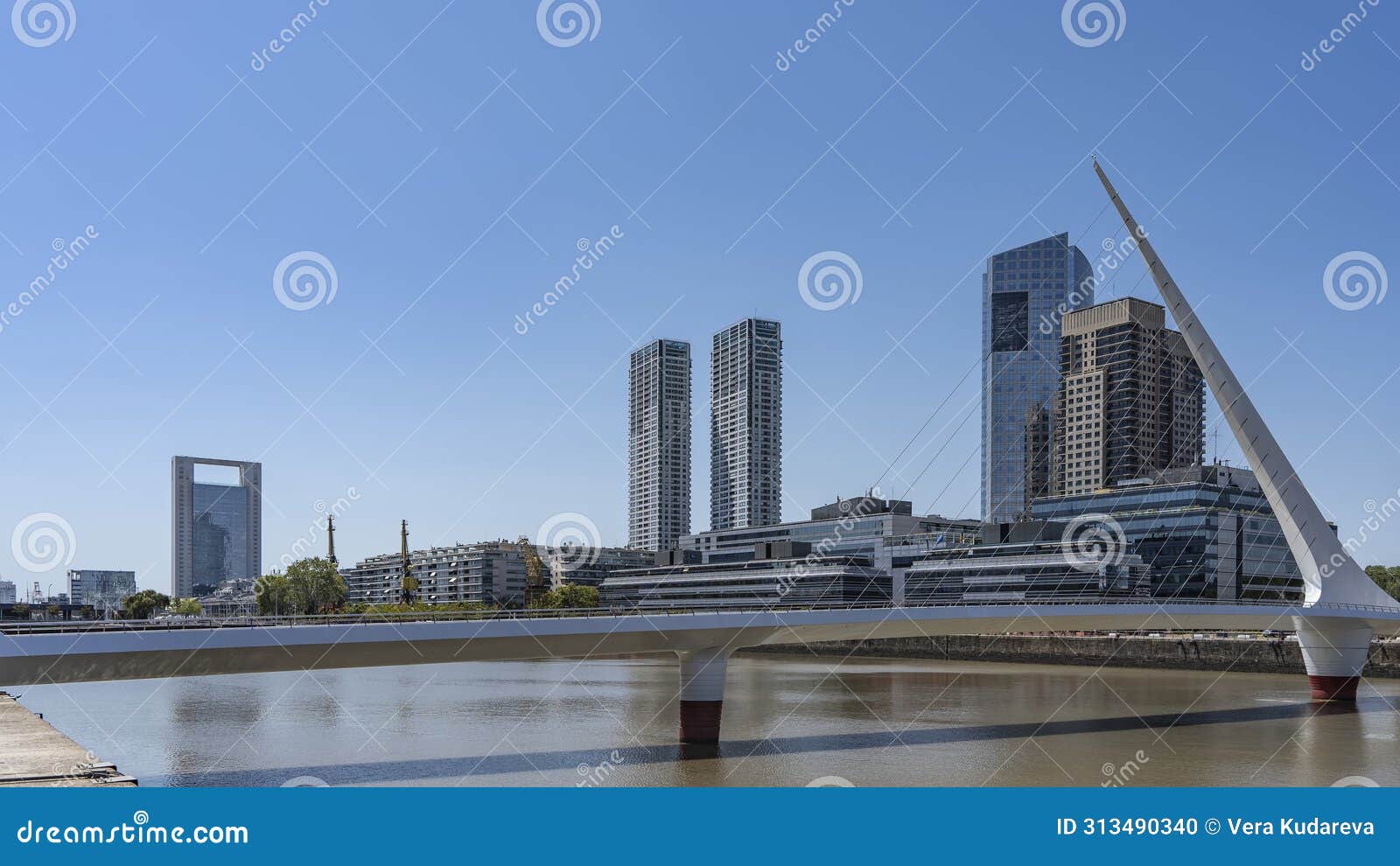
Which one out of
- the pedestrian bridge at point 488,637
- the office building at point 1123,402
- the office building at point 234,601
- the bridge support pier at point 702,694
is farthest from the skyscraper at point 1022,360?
the bridge support pier at point 702,694

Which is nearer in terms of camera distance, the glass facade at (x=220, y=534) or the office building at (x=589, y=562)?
the office building at (x=589, y=562)

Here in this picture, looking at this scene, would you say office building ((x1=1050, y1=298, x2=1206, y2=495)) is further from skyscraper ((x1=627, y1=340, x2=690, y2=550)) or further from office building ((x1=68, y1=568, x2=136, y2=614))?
office building ((x1=68, y1=568, x2=136, y2=614))

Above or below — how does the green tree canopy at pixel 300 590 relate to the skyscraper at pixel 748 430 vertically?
below

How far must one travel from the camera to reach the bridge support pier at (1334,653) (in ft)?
140

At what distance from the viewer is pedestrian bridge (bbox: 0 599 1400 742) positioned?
66.7ft

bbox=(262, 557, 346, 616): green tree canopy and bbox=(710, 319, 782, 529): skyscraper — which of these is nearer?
bbox=(262, 557, 346, 616): green tree canopy

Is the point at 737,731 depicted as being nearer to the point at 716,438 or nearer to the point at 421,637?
the point at 421,637

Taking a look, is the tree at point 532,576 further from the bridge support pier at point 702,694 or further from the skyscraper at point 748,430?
the bridge support pier at point 702,694

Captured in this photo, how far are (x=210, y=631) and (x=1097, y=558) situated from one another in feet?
213

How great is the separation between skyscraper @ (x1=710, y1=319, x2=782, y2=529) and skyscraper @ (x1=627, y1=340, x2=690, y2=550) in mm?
5582

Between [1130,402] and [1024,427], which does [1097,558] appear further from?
[1024,427]

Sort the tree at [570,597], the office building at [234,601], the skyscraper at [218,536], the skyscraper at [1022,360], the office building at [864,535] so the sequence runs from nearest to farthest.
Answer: the office building at [864,535], the tree at [570,597], the office building at [234,601], the skyscraper at [218,536], the skyscraper at [1022,360]

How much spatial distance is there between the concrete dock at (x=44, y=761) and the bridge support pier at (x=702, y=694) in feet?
43.5

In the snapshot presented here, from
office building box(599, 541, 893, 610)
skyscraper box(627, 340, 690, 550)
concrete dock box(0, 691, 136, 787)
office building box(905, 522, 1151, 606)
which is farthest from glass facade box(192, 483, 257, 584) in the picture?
concrete dock box(0, 691, 136, 787)
